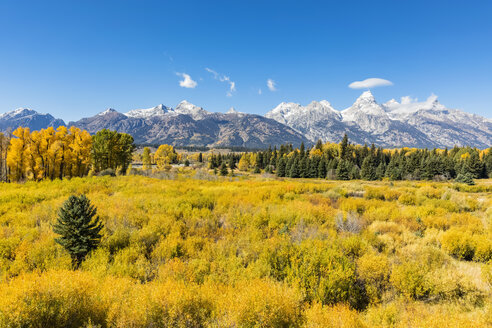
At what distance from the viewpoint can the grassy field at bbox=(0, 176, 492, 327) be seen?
3771 millimetres

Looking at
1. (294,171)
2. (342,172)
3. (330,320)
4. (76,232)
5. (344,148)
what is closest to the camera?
(330,320)

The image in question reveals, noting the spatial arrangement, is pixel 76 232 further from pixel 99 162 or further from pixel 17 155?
pixel 99 162

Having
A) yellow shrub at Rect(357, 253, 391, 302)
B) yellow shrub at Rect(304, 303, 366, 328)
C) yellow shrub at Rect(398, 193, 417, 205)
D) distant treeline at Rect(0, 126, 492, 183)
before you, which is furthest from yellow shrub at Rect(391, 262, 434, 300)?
distant treeline at Rect(0, 126, 492, 183)

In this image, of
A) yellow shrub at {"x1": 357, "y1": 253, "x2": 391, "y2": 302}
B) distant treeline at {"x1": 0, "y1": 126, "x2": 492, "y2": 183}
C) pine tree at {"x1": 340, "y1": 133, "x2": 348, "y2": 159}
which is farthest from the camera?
pine tree at {"x1": 340, "y1": 133, "x2": 348, "y2": 159}

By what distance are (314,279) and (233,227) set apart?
5.00m

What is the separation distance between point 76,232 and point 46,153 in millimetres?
31109

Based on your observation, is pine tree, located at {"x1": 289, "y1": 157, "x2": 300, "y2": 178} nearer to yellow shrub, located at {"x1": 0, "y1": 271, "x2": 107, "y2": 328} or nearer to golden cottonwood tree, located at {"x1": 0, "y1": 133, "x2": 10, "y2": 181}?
golden cottonwood tree, located at {"x1": 0, "y1": 133, "x2": 10, "y2": 181}

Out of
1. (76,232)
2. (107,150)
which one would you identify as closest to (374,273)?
(76,232)

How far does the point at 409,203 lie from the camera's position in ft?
49.3

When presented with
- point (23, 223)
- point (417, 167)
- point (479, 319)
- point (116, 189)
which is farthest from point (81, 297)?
point (417, 167)

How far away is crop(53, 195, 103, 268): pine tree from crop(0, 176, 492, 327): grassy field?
16.8 inches

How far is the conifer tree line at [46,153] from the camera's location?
90.8 ft

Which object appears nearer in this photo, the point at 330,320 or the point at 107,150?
the point at 330,320

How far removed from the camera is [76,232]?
265 inches
